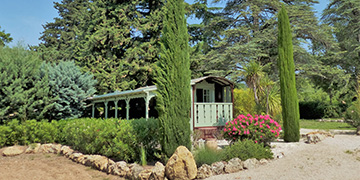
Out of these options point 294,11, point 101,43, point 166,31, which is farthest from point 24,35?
point 294,11

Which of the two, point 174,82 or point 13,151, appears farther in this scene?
point 13,151

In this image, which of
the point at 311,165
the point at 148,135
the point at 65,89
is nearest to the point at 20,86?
the point at 65,89

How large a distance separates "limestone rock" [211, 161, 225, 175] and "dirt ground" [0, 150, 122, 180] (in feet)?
7.75

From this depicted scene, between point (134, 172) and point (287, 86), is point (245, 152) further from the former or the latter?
point (287, 86)

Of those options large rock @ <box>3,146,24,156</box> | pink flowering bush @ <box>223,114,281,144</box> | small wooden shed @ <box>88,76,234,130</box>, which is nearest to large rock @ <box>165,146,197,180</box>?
pink flowering bush @ <box>223,114,281,144</box>

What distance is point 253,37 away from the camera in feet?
61.4

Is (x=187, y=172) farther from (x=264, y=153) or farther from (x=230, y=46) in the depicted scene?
(x=230, y=46)

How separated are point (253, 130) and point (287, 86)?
2.74m

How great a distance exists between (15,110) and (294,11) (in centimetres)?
1790

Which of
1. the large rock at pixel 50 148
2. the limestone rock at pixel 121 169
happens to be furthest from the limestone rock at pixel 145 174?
the large rock at pixel 50 148

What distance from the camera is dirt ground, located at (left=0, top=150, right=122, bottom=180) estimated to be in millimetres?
6328

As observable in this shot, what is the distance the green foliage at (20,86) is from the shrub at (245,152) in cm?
878

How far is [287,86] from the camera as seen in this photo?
336 inches

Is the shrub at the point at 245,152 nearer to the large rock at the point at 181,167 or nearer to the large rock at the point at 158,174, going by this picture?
the large rock at the point at 181,167
